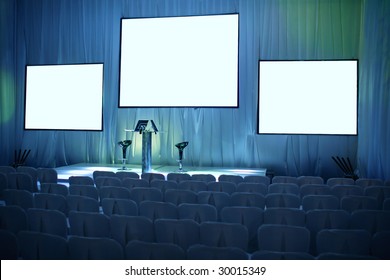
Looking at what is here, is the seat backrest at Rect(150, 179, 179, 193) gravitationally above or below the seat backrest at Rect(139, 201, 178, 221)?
above

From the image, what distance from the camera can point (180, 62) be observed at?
9.46 metres

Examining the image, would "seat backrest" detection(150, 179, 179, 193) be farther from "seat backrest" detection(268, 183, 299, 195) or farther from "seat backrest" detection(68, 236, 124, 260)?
"seat backrest" detection(68, 236, 124, 260)

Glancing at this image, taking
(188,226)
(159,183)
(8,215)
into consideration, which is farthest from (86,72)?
(188,226)

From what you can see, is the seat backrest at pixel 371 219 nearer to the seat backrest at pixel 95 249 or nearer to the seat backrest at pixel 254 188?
the seat backrest at pixel 254 188

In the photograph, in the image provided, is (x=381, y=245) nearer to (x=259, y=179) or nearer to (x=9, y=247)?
(x=9, y=247)

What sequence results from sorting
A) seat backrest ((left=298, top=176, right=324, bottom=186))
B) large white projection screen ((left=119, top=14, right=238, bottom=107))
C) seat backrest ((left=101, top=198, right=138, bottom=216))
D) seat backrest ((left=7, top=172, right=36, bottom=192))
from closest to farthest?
seat backrest ((left=101, top=198, right=138, bottom=216))
seat backrest ((left=7, top=172, right=36, bottom=192))
seat backrest ((left=298, top=176, right=324, bottom=186))
large white projection screen ((left=119, top=14, right=238, bottom=107))

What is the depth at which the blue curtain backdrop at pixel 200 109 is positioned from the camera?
8.89 metres

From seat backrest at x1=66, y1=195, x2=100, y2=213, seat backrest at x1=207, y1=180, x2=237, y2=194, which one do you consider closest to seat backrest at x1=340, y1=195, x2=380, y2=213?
seat backrest at x1=207, y1=180, x2=237, y2=194

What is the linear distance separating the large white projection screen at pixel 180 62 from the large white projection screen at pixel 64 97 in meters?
0.76

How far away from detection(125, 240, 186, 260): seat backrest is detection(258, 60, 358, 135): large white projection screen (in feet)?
22.9

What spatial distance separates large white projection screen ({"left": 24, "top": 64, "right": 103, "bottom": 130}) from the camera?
9.98 metres

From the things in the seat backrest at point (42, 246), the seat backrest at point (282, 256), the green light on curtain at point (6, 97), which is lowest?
the seat backrest at point (42, 246)

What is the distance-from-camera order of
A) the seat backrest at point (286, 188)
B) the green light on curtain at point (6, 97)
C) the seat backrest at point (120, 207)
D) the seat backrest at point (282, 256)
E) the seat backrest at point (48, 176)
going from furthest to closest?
the green light on curtain at point (6, 97)
the seat backrest at point (48, 176)
the seat backrest at point (286, 188)
the seat backrest at point (120, 207)
the seat backrest at point (282, 256)

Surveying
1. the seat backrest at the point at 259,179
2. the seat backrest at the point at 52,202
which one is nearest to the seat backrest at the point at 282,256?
the seat backrest at the point at 52,202
